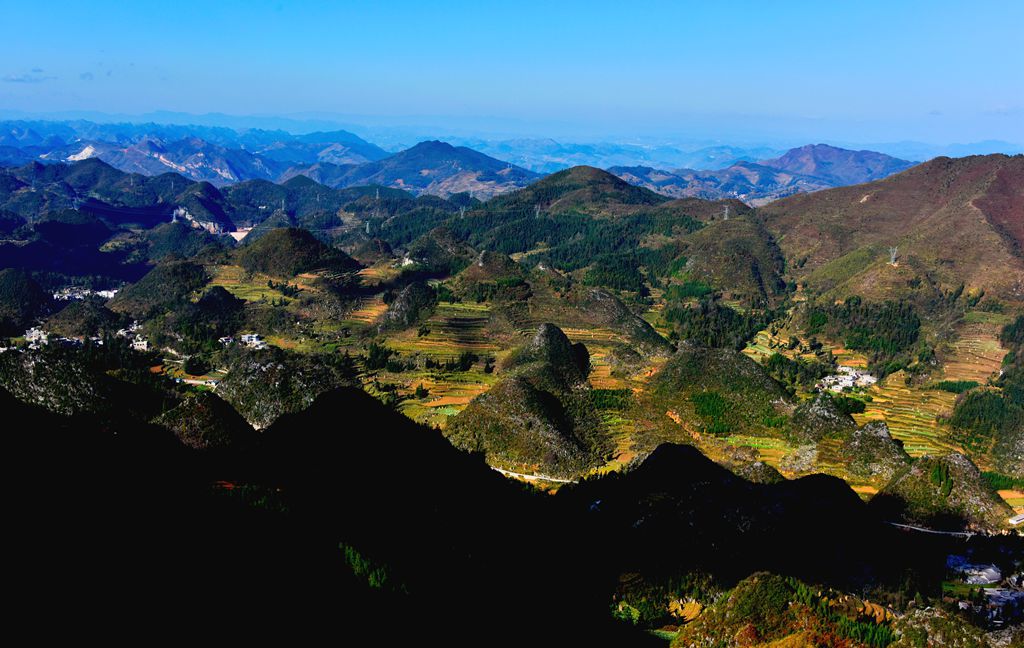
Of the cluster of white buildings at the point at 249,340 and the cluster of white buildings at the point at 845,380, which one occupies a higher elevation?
the cluster of white buildings at the point at 249,340

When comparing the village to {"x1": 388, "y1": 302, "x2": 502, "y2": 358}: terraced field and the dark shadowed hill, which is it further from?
{"x1": 388, "y1": 302, "x2": 502, "y2": 358}: terraced field

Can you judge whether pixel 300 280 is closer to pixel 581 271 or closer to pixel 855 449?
pixel 581 271

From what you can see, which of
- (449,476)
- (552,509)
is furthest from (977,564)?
(449,476)

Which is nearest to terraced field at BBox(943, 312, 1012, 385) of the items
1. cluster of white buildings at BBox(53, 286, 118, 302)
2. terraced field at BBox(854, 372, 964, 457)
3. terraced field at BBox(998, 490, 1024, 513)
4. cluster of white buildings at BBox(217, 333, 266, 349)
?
terraced field at BBox(854, 372, 964, 457)

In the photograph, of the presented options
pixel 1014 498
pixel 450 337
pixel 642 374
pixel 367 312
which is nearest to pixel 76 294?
pixel 367 312

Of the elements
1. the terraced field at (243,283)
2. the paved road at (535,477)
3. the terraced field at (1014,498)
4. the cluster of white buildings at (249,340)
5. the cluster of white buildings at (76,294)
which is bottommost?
the cluster of white buildings at (76,294)

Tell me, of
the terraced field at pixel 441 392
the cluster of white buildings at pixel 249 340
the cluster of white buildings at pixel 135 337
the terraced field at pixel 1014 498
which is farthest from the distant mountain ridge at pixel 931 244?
the cluster of white buildings at pixel 135 337

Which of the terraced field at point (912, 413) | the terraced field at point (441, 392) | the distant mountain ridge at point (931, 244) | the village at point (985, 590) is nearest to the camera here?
the village at point (985, 590)

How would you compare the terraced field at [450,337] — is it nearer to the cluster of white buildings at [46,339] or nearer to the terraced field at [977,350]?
the cluster of white buildings at [46,339]
